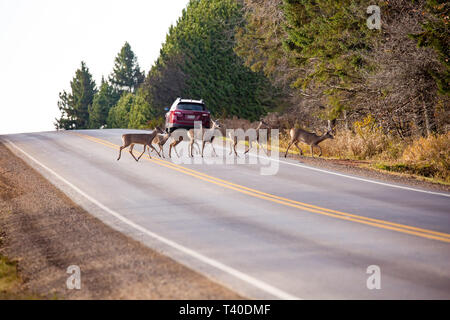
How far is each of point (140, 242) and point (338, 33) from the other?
52.4ft

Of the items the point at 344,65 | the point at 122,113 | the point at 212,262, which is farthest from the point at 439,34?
the point at 122,113

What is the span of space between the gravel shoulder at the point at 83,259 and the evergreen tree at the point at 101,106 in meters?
95.3

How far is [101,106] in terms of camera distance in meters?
106

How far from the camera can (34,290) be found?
711cm

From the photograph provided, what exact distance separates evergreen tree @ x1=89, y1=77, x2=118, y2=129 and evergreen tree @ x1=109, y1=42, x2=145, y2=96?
6.40 meters

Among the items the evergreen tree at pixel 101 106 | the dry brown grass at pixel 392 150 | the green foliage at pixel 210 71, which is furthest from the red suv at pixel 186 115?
the evergreen tree at pixel 101 106

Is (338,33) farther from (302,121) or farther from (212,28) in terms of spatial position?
(212,28)

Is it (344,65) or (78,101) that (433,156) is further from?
(78,101)

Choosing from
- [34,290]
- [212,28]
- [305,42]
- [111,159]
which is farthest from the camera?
[212,28]

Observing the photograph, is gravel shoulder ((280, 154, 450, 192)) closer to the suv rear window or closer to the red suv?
the red suv

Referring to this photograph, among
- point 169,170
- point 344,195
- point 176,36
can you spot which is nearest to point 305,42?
point 169,170

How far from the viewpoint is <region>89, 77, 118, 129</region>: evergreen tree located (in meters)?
106

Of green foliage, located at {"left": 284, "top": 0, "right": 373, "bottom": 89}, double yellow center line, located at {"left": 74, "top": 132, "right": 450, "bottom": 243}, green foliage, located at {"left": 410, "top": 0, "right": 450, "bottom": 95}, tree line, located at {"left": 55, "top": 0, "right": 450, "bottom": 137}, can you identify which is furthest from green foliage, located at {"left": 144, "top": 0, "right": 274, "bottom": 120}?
double yellow center line, located at {"left": 74, "top": 132, "right": 450, "bottom": 243}

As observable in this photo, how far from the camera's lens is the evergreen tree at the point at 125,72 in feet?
390
